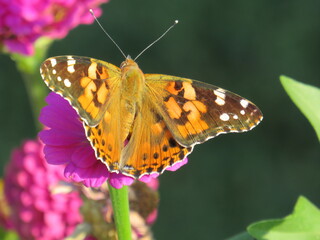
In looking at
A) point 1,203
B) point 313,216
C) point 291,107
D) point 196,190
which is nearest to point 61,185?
point 313,216

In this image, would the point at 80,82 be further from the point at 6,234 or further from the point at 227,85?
the point at 227,85

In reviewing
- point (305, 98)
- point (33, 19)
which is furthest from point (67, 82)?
point (33, 19)

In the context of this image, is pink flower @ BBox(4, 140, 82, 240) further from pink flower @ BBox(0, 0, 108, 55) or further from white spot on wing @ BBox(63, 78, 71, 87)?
white spot on wing @ BBox(63, 78, 71, 87)

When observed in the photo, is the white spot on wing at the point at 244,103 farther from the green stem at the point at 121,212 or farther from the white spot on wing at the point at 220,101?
the green stem at the point at 121,212

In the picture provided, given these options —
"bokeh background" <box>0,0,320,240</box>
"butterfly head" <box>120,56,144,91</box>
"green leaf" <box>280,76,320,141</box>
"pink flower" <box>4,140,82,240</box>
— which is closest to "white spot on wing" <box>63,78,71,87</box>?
"butterfly head" <box>120,56,144,91</box>

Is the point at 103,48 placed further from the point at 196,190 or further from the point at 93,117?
the point at 93,117

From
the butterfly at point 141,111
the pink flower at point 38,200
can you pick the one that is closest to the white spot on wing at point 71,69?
the butterfly at point 141,111
